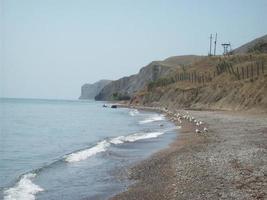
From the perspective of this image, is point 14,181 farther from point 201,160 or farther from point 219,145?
point 219,145

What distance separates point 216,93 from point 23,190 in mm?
72021

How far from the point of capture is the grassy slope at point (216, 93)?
63.0m

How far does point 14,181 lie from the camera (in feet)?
61.8

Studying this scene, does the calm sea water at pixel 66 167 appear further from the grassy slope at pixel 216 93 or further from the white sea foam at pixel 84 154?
the grassy slope at pixel 216 93

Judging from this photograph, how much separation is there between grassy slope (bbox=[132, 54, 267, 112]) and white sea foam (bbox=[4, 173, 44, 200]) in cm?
4230

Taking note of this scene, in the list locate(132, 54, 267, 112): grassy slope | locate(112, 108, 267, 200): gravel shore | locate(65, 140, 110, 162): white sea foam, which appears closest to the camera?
locate(112, 108, 267, 200): gravel shore

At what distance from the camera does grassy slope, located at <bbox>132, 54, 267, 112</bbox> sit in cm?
6300

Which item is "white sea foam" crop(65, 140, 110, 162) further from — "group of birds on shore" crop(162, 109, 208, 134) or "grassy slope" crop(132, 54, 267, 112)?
"grassy slope" crop(132, 54, 267, 112)

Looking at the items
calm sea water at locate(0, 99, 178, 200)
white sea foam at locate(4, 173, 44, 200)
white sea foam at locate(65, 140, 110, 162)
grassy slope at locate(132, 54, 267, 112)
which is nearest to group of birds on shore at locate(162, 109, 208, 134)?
calm sea water at locate(0, 99, 178, 200)

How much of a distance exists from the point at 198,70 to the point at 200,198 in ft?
381

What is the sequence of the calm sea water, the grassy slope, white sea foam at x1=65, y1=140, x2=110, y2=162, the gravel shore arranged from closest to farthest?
the gravel shore, the calm sea water, white sea foam at x1=65, y1=140, x2=110, y2=162, the grassy slope

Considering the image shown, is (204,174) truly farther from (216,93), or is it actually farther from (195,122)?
(216,93)

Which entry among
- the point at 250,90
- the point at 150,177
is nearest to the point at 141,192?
the point at 150,177

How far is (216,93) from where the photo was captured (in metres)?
85.6
